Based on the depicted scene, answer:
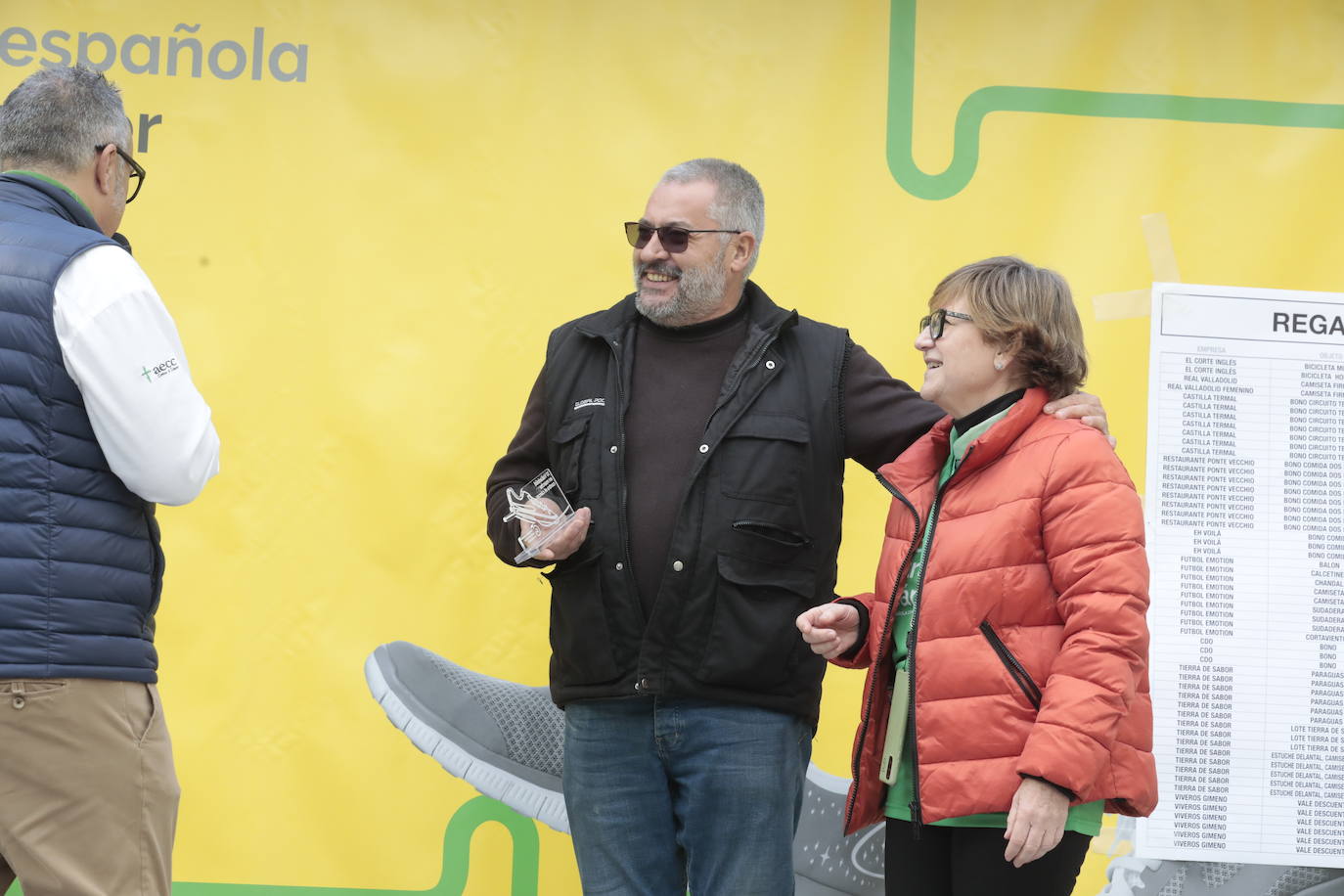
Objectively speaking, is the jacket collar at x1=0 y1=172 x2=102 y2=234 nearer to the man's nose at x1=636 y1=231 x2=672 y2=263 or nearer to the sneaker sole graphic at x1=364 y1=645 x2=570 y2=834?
the man's nose at x1=636 y1=231 x2=672 y2=263

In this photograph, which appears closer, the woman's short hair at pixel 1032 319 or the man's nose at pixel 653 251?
the woman's short hair at pixel 1032 319

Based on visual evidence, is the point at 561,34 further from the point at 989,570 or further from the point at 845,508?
the point at 989,570

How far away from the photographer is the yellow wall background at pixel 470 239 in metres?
3.17

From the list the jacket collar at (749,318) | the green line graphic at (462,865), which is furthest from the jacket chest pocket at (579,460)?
the green line graphic at (462,865)

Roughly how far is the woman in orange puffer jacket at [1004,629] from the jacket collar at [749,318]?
1.25 feet

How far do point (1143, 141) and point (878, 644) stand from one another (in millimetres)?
1762

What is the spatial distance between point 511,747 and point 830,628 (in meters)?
1.23

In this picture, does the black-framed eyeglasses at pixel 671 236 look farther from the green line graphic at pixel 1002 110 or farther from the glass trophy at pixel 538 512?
the green line graphic at pixel 1002 110

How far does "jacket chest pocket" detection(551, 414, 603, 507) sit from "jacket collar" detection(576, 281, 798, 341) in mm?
193

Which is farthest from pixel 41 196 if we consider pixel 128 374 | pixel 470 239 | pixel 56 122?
pixel 470 239

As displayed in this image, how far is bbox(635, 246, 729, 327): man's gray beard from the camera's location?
2.54 meters

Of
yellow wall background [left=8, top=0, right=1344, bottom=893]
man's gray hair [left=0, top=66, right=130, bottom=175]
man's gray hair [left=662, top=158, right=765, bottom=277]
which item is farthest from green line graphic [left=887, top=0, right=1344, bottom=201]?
man's gray hair [left=0, top=66, right=130, bottom=175]

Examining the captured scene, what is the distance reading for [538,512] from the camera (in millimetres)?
2387

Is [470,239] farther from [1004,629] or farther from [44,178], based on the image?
[1004,629]
